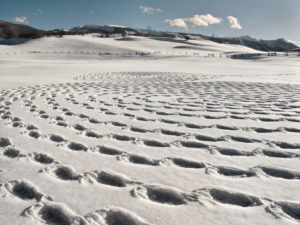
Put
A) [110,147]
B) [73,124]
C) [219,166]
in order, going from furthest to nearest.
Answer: [73,124]
[110,147]
[219,166]

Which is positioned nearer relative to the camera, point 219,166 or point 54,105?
point 219,166

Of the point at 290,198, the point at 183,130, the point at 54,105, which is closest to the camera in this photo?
the point at 290,198

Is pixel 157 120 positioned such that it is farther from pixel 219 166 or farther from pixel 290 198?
pixel 290 198

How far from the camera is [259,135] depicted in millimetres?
3467

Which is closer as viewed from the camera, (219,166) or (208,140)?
(219,166)

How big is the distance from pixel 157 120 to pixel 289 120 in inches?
90.3

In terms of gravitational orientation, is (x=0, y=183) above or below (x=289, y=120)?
below

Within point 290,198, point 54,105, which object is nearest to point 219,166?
point 290,198

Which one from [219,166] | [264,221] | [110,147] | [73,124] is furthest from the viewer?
[73,124]

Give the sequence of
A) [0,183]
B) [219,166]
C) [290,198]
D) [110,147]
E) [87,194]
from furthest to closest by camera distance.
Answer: [110,147] < [219,166] < [0,183] < [87,194] < [290,198]

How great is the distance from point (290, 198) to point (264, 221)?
415 millimetres

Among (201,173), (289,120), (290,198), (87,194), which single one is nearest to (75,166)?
(87,194)

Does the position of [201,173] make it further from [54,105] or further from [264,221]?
[54,105]

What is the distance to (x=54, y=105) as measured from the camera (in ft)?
19.0
